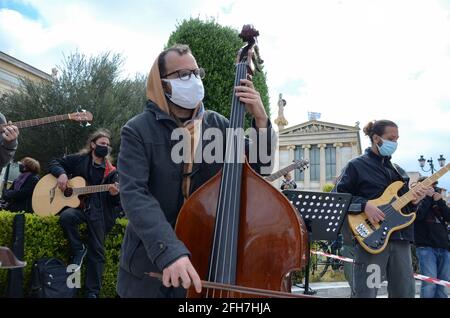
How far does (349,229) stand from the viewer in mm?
4508

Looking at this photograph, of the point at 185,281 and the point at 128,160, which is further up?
the point at 128,160

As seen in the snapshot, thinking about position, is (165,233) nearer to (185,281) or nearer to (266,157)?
(185,281)

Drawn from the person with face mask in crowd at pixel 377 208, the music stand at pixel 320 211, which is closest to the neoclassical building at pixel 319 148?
the person with face mask in crowd at pixel 377 208

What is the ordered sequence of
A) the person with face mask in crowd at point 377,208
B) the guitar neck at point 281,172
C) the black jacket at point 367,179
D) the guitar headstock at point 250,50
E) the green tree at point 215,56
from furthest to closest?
the green tree at point 215,56 → the guitar neck at point 281,172 → the black jacket at point 367,179 → the person with face mask in crowd at point 377,208 → the guitar headstock at point 250,50

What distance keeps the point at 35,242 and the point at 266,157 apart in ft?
13.7

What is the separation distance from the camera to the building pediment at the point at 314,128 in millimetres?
47031

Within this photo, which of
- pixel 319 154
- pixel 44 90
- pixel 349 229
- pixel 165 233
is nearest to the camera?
pixel 165 233

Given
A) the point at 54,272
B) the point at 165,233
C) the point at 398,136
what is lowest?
the point at 54,272

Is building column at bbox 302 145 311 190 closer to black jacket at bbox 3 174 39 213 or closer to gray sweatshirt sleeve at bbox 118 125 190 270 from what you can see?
black jacket at bbox 3 174 39 213

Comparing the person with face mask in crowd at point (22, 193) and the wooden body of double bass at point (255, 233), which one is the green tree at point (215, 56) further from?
the wooden body of double bass at point (255, 233)

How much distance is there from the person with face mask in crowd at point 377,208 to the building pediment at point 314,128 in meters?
43.3

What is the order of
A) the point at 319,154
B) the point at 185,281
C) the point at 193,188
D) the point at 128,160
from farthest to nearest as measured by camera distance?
the point at 319,154
the point at 193,188
the point at 128,160
the point at 185,281

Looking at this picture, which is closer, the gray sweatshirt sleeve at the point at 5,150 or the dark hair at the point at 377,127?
the gray sweatshirt sleeve at the point at 5,150
